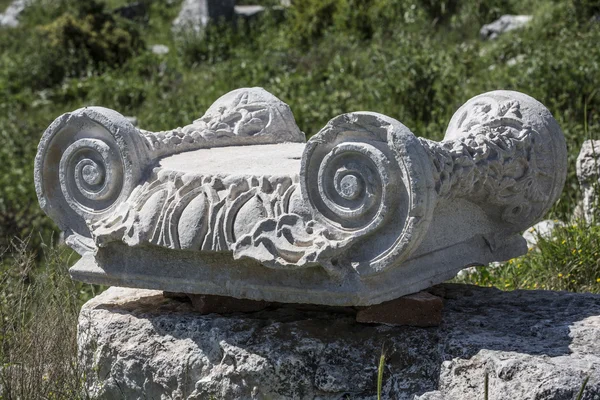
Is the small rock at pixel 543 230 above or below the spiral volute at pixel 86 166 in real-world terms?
below

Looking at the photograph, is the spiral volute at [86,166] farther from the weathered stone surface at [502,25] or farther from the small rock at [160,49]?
the small rock at [160,49]

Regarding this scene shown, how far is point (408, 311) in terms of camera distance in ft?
10.1

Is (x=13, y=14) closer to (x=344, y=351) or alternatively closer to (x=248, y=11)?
(x=248, y=11)

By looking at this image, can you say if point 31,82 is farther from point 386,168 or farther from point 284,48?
point 386,168

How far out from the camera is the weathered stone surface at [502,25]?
30.6 ft

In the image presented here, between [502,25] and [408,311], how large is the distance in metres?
6.97

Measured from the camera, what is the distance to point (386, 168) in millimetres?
2783

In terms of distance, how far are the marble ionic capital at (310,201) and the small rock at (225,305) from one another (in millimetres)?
153

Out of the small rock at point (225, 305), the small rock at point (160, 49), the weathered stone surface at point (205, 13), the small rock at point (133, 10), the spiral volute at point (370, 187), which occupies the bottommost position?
the small rock at point (225, 305)

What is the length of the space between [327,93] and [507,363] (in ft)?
18.3

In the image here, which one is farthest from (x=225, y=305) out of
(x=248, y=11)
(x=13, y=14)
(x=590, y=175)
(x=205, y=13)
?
(x=13, y=14)

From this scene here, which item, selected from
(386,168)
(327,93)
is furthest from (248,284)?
(327,93)

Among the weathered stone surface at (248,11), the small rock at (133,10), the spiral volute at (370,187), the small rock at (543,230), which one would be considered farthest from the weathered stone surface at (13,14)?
the spiral volute at (370,187)

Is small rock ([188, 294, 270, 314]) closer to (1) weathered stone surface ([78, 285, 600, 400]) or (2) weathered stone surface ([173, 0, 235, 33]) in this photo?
(1) weathered stone surface ([78, 285, 600, 400])
